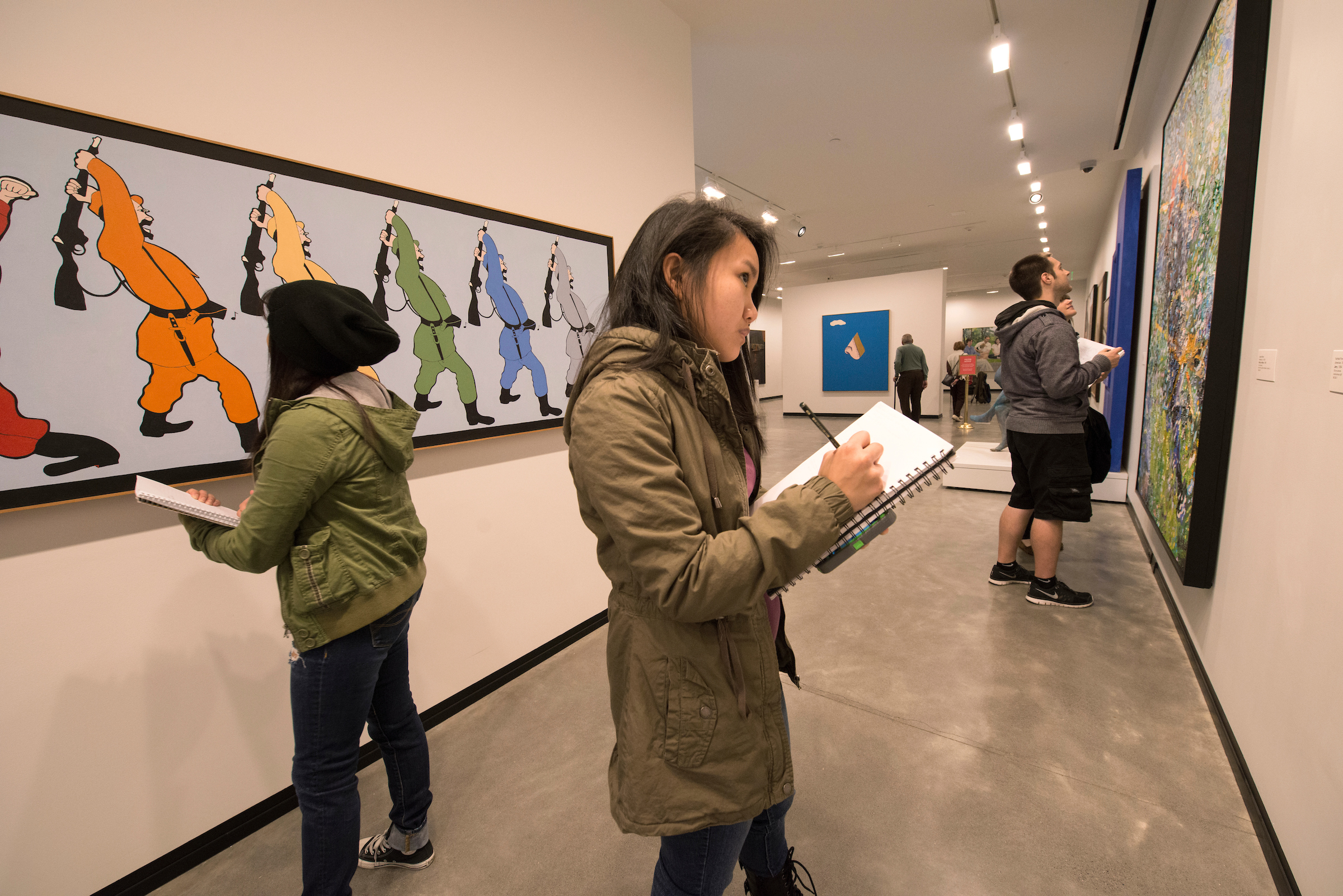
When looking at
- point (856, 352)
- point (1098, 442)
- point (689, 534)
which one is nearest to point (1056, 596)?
point (1098, 442)

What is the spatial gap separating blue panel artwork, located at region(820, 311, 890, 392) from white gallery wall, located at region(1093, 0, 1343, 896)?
10558 mm

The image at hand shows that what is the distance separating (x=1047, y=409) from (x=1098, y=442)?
773 millimetres

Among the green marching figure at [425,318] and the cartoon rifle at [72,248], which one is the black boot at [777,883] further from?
the cartoon rifle at [72,248]

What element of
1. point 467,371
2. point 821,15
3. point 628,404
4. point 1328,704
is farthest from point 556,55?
point 1328,704

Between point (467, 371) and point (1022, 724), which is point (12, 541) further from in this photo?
point (1022, 724)

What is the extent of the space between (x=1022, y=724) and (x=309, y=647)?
7.57 feet

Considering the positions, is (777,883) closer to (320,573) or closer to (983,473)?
(320,573)

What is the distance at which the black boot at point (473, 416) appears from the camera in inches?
87.6

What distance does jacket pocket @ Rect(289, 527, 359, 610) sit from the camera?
47.2 inches

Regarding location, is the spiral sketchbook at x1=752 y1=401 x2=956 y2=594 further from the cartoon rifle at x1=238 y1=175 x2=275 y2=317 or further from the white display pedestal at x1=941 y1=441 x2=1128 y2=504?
the white display pedestal at x1=941 y1=441 x2=1128 y2=504

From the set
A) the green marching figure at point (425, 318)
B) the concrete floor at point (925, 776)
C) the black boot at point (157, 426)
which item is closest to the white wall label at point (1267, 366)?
the concrete floor at point (925, 776)

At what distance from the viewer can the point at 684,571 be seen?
2.30 ft

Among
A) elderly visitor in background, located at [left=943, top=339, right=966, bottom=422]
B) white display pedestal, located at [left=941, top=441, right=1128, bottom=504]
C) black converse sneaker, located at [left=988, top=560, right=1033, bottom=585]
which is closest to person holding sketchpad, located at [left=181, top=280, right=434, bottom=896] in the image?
black converse sneaker, located at [left=988, top=560, right=1033, bottom=585]

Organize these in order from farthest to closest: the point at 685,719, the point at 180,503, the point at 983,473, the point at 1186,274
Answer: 1. the point at 983,473
2. the point at 1186,274
3. the point at 180,503
4. the point at 685,719
